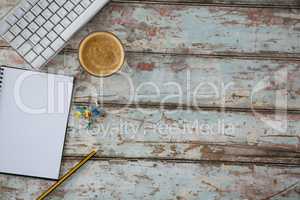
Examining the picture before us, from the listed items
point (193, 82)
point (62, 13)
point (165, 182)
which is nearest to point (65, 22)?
point (62, 13)

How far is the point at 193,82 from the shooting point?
1299 millimetres

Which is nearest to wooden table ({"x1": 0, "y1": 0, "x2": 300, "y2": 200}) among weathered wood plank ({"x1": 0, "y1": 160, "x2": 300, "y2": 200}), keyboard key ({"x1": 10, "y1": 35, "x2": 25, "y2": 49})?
weathered wood plank ({"x1": 0, "y1": 160, "x2": 300, "y2": 200})

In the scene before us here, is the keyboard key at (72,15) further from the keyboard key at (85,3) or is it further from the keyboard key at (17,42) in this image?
the keyboard key at (17,42)

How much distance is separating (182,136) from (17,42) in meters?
0.52

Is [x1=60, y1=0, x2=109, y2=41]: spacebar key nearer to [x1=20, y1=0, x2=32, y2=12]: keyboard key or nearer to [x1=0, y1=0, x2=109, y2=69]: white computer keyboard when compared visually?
[x1=0, y1=0, x2=109, y2=69]: white computer keyboard

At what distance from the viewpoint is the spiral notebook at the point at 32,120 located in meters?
1.27

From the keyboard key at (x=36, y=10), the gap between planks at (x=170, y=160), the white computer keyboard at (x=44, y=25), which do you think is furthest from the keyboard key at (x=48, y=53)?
the gap between planks at (x=170, y=160)

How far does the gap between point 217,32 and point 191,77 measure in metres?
0.15

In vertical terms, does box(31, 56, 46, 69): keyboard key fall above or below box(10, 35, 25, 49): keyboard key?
below

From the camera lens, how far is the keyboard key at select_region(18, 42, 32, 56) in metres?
1.24

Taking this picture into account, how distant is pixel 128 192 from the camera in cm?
129

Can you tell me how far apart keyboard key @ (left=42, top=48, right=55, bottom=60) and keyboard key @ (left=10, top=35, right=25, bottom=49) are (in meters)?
0.06

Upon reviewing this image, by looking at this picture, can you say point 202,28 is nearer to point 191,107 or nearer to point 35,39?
point 191,107

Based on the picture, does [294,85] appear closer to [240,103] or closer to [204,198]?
[240,103]
